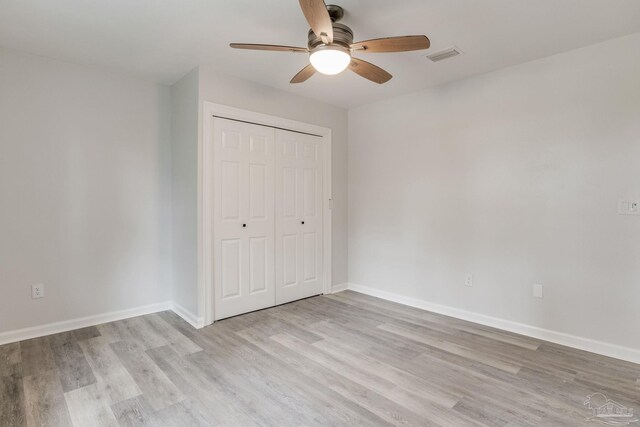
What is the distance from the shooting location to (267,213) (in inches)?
145

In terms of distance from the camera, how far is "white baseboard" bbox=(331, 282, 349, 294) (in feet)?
14.3

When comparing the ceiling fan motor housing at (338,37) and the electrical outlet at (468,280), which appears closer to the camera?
the ceiling fan motor housing at (338,37)

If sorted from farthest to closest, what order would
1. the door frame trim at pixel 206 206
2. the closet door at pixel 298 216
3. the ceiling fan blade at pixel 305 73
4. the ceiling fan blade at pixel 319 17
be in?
1. the closet door at pixel 298 216
2. the door frame trim at pixel 206 206
3. the ceiling fan blade at pixel 305 73
4. the ceiling fan blade at pixel 319 17

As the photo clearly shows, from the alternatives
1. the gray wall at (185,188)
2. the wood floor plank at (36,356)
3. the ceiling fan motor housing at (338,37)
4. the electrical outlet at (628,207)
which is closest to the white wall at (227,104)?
the gray wall at (185,188)

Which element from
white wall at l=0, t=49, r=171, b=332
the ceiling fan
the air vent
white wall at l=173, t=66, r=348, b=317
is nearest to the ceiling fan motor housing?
the ceiling fan

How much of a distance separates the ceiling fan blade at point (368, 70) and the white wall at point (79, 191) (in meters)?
2.28

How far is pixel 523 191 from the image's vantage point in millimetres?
2984

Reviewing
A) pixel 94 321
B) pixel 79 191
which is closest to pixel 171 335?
pixel 94 321

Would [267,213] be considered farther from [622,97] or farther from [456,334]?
[622,97]

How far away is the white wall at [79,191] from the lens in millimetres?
2793

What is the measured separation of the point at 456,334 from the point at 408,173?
1.78m

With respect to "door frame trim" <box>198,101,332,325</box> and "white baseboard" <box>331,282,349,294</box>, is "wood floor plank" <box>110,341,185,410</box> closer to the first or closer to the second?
"door frame trim" <box>198,101,332,325</box>

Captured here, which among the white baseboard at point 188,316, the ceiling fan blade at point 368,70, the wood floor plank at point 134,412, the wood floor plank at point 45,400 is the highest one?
the ceiling fan blade at point 368,70
